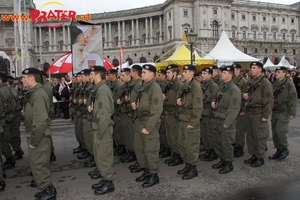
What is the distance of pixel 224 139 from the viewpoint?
6207 millimetres

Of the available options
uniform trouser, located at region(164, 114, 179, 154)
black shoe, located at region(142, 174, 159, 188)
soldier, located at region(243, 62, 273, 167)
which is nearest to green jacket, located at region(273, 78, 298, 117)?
soldier, located at region(243, 62, 273, 167)

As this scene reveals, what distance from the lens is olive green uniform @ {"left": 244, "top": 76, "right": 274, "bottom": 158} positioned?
6375 mm

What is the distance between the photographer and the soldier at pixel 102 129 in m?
4.88

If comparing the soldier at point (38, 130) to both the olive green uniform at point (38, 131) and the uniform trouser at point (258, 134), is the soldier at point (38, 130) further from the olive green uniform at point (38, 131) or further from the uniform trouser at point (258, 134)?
the uniform trouser at point (258, 134)

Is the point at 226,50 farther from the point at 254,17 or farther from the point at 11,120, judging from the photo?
the point at 254,17

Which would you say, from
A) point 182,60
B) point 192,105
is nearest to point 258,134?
point 192,105

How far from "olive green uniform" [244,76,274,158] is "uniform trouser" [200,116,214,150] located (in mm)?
1014

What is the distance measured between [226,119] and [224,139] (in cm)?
49

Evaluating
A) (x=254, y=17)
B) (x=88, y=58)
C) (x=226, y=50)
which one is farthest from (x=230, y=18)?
(x=88, y=58)

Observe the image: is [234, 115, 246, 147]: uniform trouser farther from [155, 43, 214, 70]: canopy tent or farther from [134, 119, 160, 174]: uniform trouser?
[155, 43, 214, 70]: canopy tent

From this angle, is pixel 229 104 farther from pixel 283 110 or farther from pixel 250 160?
pixel 283 110

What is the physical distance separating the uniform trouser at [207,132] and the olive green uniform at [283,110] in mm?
1575

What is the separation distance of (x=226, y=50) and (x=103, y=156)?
21.2 m

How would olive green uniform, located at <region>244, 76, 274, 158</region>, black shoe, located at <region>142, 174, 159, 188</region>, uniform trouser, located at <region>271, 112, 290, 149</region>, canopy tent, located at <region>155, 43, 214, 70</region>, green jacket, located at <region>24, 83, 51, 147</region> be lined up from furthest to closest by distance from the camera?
canopy tent, located at <region>155, 43, 214, 70</region>
uniform trouser, located at <region>271, 112, 290, 149</region>
olive green uniform, located at <region>244, 76, 274, 158</region>
black shoe, located at <region>142, 174, 159, 188</region>
green jacket, located at <region>24, 83, 51, 147</region>
